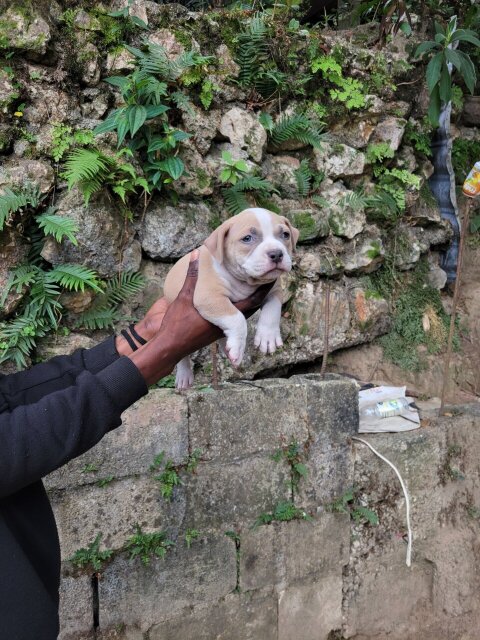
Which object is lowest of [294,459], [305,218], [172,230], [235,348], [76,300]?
[294,459]

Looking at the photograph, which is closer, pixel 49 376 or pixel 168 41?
pixel 49 376

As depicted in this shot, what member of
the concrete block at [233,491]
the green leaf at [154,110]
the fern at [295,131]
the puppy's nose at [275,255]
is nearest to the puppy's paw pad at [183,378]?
the concrete block at [233,491]

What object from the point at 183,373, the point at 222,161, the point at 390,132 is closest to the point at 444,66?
the point at 390,132

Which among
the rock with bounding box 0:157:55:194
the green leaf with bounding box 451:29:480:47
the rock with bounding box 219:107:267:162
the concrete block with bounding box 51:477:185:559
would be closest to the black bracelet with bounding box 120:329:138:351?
the concrete block with bounding box 51:477:185:559

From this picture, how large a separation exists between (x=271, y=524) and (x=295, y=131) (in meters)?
3.32

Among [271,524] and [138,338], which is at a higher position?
[138,338]

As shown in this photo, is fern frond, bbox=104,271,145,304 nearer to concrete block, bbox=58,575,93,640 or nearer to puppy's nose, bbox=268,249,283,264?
concrete block, bbox=58,575,93,640

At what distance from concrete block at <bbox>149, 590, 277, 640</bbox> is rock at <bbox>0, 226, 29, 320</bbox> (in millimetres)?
2263

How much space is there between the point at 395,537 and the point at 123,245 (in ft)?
9.94

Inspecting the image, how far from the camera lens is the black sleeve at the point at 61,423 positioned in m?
1.55

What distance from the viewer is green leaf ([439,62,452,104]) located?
205 inches

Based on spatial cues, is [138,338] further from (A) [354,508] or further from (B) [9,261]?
(A) [354,508]

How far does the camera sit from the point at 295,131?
481 centimetres

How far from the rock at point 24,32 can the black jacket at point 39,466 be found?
117 inches
